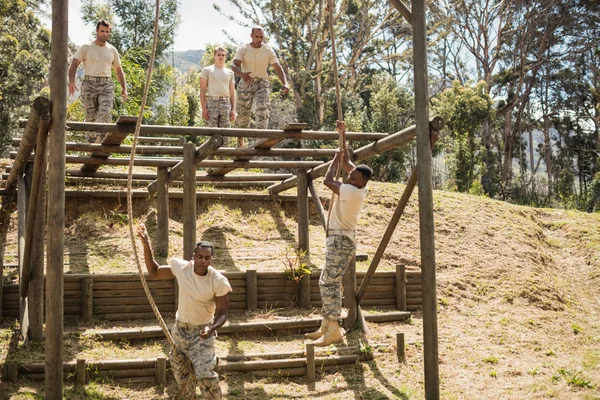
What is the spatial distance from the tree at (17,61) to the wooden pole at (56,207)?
2022 cm

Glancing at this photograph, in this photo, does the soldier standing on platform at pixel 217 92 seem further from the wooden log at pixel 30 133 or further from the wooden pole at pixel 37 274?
the wooden pole at pixel 37 274

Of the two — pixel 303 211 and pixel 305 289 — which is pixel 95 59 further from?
pixel 305 289

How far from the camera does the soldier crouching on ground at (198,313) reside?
5.98 m

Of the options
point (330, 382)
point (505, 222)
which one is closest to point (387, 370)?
point (330, 382)

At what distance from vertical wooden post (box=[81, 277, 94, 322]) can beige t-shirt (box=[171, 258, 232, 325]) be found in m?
3.19

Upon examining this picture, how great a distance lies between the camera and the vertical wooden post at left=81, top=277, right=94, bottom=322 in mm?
8844

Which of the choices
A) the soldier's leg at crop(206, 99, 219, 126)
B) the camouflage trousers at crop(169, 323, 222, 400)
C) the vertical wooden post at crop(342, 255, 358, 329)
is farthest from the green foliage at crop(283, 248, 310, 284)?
the camouflage trousers at crop(169, 323, 222, 400)

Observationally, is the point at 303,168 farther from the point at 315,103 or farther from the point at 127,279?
the point at 315,103

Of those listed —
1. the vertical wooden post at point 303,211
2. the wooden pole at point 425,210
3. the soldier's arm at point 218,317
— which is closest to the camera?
the soldier's arm at point 218,317

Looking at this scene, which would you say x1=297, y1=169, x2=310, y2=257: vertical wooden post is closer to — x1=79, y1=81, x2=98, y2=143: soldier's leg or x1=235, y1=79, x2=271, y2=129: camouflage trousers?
x1=235, y1=79, x2=271, y2=129: camouflage trousers

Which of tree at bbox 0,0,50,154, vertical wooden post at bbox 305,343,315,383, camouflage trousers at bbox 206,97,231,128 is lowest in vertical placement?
vertical wooden post at bbox 305,343,315,383

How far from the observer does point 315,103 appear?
95.5 feet

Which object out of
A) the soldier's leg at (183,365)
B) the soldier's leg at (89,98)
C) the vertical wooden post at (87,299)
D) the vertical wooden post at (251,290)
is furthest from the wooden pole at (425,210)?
the soldier's leg at (89,98)

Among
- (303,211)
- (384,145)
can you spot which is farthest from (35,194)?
(303,211)
